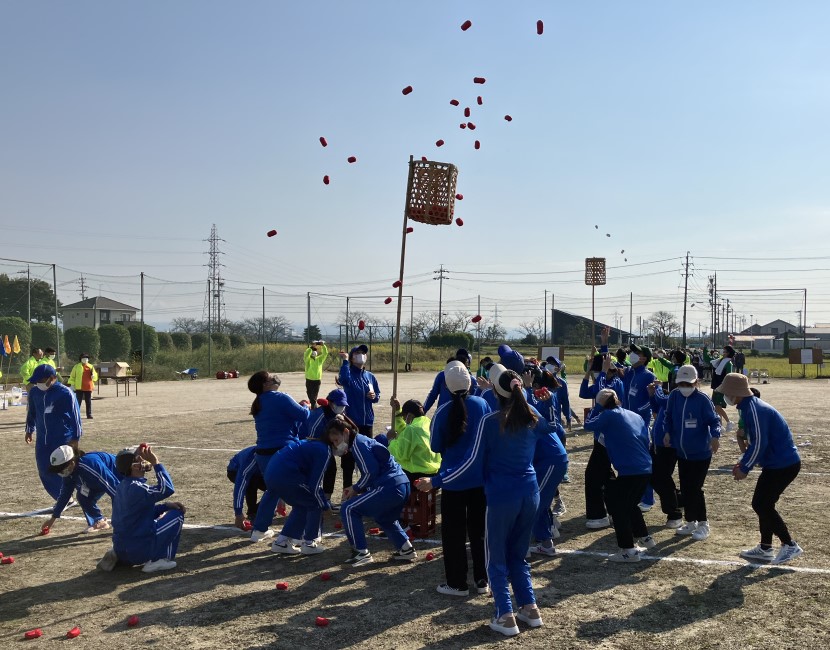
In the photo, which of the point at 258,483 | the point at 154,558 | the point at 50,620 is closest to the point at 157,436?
the point at 258,483

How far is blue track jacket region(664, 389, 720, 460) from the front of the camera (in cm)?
802

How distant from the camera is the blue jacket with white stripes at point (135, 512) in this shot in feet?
22.8

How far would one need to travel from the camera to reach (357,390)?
36.9 feet

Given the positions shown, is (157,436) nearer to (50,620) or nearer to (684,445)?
(50,620)

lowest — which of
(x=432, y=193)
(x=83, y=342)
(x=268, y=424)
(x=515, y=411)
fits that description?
(x=268, y=424)

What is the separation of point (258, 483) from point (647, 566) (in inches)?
166

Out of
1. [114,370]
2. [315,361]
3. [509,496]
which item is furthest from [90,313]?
[509,496]

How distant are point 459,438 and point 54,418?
5.52 meters

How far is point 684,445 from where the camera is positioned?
26.5ft

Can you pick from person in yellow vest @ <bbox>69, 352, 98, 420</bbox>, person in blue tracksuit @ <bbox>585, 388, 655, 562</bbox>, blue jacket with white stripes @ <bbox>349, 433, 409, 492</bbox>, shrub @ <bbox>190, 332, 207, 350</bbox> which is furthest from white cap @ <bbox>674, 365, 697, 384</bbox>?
shrub @ <bbox>190, 332, 207, 350</bbox>

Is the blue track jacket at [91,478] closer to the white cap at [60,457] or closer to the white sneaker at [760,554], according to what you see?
the white cap at [60,457]

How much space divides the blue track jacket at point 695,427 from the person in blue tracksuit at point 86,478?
5.87 m

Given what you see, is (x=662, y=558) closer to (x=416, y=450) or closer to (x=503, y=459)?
(x=416, y=450)

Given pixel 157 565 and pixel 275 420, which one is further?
pixel 275 420
